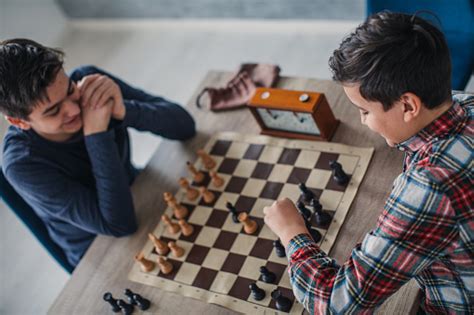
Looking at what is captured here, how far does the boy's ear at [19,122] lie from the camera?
1799 mm

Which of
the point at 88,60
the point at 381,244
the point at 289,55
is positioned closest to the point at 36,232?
the point at 381,244

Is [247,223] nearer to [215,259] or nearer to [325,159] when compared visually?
[215,259]

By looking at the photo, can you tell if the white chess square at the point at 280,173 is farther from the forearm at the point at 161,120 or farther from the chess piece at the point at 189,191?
the forearm at the point at 161,120

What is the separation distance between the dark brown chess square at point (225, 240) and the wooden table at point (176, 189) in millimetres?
184

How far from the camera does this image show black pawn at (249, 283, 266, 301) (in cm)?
140

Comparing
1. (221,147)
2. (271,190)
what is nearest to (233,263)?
(271,190)

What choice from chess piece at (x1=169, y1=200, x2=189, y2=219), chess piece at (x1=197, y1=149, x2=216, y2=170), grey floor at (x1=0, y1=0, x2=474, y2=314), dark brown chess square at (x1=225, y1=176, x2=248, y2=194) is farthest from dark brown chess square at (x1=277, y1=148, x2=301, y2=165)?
grey floor at (x1=0, y1=0, x2=474, y2=314)

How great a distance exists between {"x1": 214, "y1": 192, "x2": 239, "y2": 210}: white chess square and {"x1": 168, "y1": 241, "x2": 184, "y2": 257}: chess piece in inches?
7.1

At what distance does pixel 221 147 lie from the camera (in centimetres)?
190

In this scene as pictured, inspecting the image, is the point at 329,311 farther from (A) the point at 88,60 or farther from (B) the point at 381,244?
(A) the point at 88,60

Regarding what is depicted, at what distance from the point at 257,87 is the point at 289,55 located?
5.52ft

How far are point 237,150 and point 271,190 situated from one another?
245 millimetres

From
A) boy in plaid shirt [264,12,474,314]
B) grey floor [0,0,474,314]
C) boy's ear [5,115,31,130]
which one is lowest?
grey floor [0,0,474,314]

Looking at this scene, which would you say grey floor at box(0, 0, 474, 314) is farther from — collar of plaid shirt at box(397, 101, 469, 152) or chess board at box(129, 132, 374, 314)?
collar of plaid shirt at box(397, 101, 469, 152)
